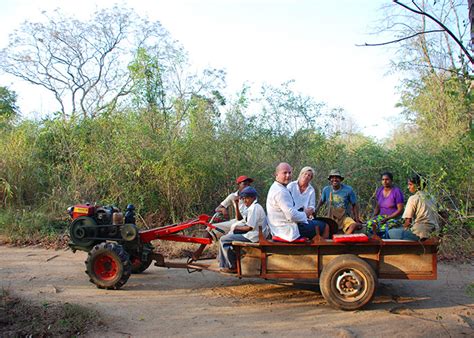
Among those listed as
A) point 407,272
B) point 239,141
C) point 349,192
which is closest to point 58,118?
point 239,141

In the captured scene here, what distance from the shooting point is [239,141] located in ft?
37.2

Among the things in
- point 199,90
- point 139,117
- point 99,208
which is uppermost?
point 199,90

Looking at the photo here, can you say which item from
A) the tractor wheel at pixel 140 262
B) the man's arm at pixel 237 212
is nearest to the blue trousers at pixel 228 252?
the man's arm at pixel 237 212

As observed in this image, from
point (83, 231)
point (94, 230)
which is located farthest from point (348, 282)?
point (83, 231)

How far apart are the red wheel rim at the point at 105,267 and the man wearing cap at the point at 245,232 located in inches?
60.9

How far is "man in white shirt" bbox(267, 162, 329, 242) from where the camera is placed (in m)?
5.83

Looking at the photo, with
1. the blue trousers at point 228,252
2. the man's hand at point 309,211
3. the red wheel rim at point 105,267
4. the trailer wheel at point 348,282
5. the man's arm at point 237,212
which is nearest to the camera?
the trailer wheel at point 348,282

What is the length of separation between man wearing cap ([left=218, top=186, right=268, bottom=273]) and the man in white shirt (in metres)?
0.24

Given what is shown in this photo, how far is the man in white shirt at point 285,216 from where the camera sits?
583cm

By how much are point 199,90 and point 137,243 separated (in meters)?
7.11

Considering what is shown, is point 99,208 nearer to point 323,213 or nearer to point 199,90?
point 323,213

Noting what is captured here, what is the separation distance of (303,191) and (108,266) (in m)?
2.97

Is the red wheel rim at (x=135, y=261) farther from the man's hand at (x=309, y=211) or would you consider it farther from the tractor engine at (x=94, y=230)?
the man's hand at (x=309, y=211)

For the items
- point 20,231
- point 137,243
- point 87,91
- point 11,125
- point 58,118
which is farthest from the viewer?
point 87,91
